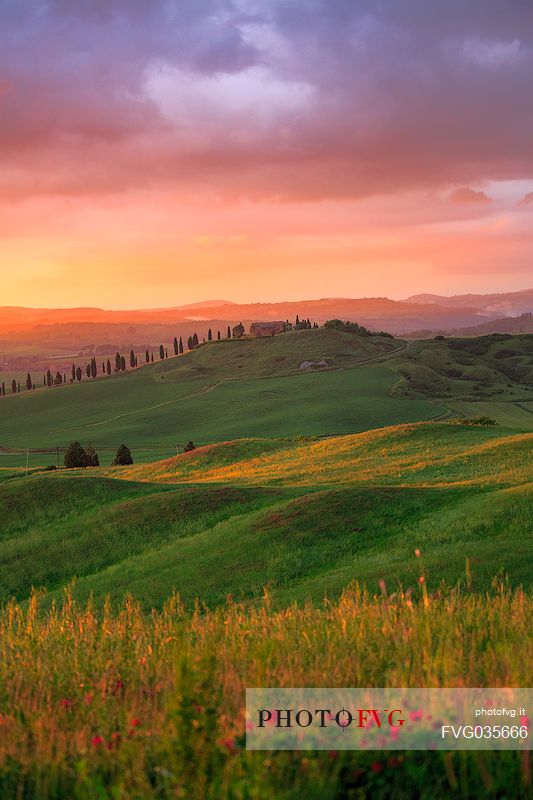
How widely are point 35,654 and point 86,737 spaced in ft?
10.1

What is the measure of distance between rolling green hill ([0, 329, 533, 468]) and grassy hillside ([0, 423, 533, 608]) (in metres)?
61.6

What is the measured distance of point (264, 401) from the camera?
14250cm

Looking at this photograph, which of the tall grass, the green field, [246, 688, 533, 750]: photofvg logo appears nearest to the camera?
the tall grass

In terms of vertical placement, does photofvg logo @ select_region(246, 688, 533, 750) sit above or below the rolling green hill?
above

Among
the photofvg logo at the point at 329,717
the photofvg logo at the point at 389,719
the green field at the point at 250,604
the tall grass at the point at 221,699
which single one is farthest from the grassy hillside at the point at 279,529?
the photofvg logo at the point at 329,717

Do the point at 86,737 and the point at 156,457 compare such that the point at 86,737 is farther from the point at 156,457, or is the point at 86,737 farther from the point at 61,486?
the point at 156,457

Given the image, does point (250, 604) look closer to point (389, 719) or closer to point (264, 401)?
point (389, 719)

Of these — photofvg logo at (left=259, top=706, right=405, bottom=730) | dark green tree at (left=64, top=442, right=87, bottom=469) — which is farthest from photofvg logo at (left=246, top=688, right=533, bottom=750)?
dark green tree at (left=64, top=442, right=87, bottom=469)

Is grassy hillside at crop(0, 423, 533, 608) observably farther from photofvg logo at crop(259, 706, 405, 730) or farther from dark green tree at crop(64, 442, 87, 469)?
dark green tree at crop(64, 442, 87, 469)

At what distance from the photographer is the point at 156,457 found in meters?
98.1

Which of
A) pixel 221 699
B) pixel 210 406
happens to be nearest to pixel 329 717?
pixel 221 699

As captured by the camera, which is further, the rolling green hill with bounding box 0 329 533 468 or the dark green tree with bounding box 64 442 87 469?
the rolling green hill with bounding box 0 329 533 468

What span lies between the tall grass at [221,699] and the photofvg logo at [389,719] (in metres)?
0.12

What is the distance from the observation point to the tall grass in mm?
5637
